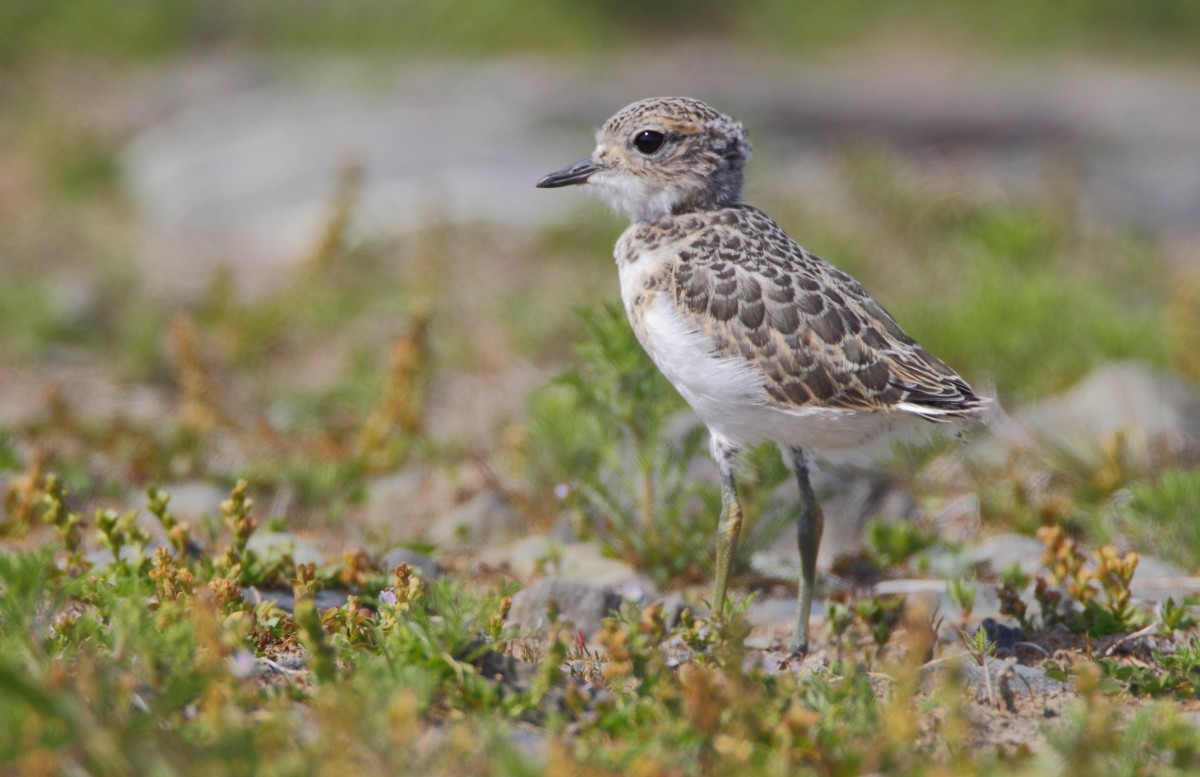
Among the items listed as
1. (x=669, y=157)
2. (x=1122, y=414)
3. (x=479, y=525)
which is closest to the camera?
(x=669, y=157)

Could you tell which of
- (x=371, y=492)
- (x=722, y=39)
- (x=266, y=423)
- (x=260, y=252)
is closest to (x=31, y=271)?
(x=260, y=252)

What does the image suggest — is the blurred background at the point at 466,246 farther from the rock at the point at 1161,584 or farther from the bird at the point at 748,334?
the bird at the point at 748,334

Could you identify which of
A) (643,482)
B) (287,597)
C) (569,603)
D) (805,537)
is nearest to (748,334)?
(805,537)

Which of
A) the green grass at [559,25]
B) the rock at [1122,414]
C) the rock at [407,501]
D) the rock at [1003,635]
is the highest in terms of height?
the green grass at [559,25]

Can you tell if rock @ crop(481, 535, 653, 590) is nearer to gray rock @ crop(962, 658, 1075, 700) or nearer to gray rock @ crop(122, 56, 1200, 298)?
gray rock @ crop(962, 658, 1075, 700)

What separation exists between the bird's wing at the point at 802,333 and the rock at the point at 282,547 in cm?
144

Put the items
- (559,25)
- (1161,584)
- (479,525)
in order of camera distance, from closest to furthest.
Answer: (1161,584) → (479,525) → (559,25)

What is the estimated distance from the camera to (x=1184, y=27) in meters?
15.7

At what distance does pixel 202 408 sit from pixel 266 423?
0.42 meters

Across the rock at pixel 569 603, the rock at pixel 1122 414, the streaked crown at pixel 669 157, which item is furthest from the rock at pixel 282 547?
the rock at pixel 1122 414

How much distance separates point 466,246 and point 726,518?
15.5ft

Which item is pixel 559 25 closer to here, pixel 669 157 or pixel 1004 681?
pixel 669 157

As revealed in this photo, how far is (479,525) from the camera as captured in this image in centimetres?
500

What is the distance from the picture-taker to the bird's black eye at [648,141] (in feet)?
14.6
